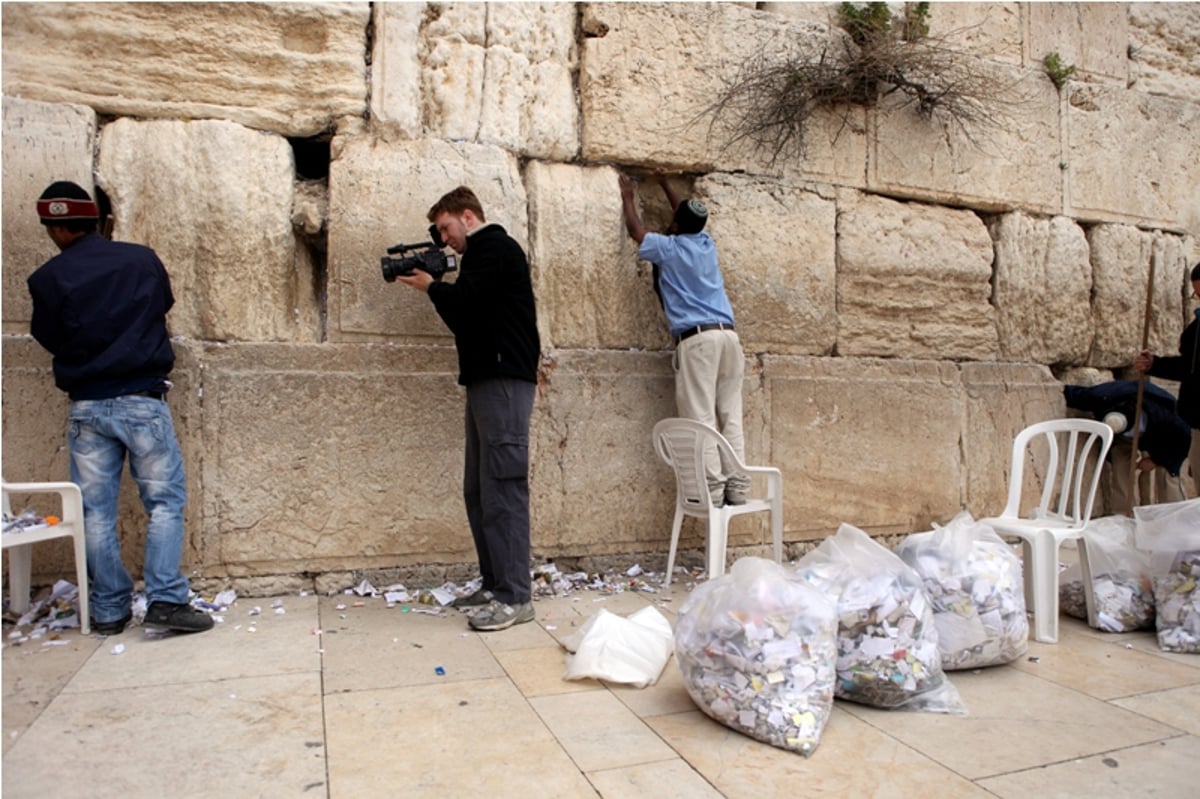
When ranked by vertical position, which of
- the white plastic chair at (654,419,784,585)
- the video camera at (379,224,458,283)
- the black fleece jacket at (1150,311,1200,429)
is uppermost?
the video camera at (379,224,458,283)

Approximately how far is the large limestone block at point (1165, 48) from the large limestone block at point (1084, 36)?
Answer: 0.42ft

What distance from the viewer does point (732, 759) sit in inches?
89.6

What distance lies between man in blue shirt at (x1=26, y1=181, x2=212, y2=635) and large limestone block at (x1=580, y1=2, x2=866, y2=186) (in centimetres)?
228

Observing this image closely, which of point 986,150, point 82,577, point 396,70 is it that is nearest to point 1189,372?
point 986,150

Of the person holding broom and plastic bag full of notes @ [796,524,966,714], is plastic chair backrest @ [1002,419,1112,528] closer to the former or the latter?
the person holding broom

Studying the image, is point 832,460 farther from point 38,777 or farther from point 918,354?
point 38,777

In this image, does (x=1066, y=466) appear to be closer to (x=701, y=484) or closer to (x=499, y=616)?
(x=701, y=484)

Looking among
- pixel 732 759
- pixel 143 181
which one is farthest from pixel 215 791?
pixel 143 181

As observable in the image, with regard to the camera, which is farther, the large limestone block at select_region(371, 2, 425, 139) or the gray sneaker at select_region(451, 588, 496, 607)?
the large limestone block at select_region(371, 2, 425, 139)

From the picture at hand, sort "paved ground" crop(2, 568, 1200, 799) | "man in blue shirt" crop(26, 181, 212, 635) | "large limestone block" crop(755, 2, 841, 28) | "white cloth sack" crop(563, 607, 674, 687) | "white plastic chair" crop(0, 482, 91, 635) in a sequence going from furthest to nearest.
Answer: "large limestone block" crop(755, 2, 841, 28) → "man in blue shirt" crop(26, 181, 212, 635) → "white plastic chair" crop(0, 482, 91, 635) → "white cloth sack" crop(563, 607, 674, 687) → "paved ground" crop(2, 568, 1200, 799)

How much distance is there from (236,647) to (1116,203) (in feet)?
19.2

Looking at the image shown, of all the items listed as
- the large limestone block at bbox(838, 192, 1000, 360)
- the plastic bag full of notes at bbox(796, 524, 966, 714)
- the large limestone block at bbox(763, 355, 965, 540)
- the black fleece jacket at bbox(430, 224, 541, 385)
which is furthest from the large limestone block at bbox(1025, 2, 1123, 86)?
the plastic bag full of notes at bbox(796, 524, 966, 714)

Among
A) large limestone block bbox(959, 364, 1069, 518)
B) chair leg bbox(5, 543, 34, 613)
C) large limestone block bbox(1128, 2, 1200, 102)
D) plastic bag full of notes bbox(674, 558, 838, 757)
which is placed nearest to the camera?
plastic bag full of notes bbox(674, 558, 838, 757)

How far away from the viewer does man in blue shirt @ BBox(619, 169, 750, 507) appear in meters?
4.17
